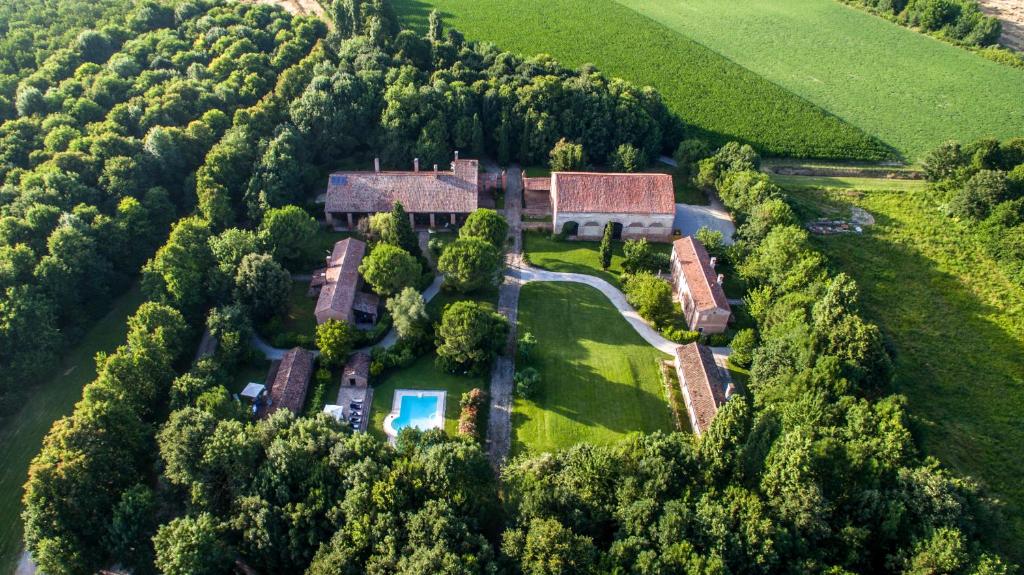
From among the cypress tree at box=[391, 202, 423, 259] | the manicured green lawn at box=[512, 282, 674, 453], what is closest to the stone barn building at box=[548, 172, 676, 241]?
the manicured green lawn at box=[512, 282, 674, 453]

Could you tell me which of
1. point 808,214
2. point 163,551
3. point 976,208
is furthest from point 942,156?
point 163,551

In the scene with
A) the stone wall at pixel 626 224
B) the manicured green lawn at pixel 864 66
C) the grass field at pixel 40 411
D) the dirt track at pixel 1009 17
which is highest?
the dirt track at pixel 1009 17

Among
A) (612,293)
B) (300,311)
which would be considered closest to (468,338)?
(612,293)

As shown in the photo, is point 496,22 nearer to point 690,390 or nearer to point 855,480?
point 690,390

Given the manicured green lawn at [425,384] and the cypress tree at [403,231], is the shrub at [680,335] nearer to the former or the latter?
the manicured green lawn at [425,384]

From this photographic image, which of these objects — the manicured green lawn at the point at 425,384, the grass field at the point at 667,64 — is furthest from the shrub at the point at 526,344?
the grass field at the point at 667,64

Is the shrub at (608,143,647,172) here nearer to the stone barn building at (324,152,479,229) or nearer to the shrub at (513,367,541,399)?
Result: the stone barn building at (324,152,479,229)
